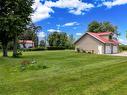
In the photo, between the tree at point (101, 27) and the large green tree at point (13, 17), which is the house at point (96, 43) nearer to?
the large green tree at point (13, 17)

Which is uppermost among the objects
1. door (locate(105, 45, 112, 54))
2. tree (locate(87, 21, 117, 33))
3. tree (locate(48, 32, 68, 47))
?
tree (locate(87, 21, 117, 33))

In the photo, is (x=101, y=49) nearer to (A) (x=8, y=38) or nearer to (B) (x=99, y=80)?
(A) (x=8, y=38)

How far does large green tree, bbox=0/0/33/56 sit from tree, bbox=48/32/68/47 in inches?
3061

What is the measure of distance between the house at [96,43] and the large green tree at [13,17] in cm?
2324

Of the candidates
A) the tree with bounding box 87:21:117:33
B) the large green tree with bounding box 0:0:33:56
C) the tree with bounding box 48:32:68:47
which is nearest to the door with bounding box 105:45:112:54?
the large green tree with bounding box 0:0:33:56

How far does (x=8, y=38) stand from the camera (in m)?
47.7

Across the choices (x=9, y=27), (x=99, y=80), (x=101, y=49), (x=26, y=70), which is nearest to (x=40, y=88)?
(x=99, y=80)

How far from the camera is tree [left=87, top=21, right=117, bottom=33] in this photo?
11626cm

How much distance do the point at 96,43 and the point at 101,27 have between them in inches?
1988

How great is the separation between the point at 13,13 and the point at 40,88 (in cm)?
3515

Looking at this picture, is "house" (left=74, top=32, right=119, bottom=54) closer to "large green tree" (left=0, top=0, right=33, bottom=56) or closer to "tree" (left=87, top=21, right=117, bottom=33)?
"large green tree" (left=0, top=0, right=33, bottom=56)

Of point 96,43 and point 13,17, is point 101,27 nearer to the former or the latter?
point 96,43

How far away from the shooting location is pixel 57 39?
128 meters

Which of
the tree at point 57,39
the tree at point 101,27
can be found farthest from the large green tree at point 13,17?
the tree at point 57,39
